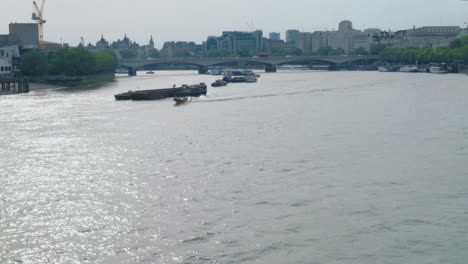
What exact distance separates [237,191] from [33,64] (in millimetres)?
50642

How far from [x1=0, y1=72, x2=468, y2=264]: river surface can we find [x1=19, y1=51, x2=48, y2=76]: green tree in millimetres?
33811

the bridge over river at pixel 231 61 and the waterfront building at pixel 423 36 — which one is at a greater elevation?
the waterfront building at pixel 423 36

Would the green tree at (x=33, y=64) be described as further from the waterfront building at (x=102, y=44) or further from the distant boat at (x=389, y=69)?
the waterfront building at (x=102, y=44)

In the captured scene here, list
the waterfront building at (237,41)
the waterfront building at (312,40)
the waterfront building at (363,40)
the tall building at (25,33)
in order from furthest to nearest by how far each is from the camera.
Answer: the waterfront building at (312,40) < the waterfront building at (237,41) < the waterfront building at (363,40) < the tall building at (25,33)

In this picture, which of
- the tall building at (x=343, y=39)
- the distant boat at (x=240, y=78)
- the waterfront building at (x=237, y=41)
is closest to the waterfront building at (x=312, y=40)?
the tall building at (x=343, y=39)

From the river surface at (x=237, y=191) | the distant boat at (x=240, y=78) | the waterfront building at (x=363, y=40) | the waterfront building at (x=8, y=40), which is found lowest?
the river surface at (x=237, y=191)

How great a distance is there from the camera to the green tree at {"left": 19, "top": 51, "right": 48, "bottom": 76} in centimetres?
6219

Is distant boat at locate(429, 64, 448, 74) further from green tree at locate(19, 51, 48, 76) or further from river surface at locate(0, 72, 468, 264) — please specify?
river surface at locate(0, 72, 468, 264)

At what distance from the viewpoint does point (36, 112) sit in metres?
34.6

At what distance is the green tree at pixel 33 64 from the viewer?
62.2m

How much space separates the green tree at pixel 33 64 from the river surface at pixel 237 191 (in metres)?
33.8

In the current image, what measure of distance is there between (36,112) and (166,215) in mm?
22770

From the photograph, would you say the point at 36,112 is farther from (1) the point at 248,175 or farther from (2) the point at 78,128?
(1) the point at 248,175

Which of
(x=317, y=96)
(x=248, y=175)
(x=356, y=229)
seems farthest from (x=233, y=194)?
(x=317, y=96)
